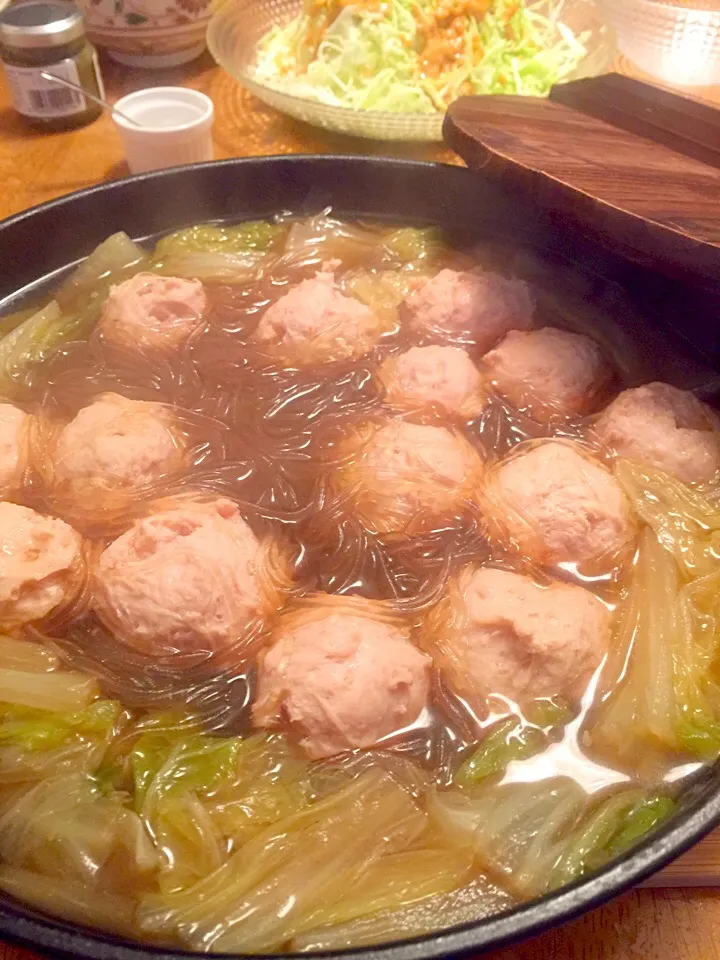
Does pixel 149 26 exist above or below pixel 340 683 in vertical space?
above

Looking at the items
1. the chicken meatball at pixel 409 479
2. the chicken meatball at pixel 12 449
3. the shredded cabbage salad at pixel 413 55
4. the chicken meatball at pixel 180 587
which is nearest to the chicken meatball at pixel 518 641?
the chicken meatball at pixel 409 479

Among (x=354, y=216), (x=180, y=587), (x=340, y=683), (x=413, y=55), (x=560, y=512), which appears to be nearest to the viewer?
(x=340, y=683)

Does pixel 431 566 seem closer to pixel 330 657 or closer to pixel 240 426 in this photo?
pixel 330 657

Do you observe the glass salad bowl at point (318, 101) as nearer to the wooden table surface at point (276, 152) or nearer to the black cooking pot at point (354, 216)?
the wooden table surface at point (276, 152)

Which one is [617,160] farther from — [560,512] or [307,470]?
[307,470]

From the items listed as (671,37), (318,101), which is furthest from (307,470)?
(671,37)

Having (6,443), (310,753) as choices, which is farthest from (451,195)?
(310,753)
